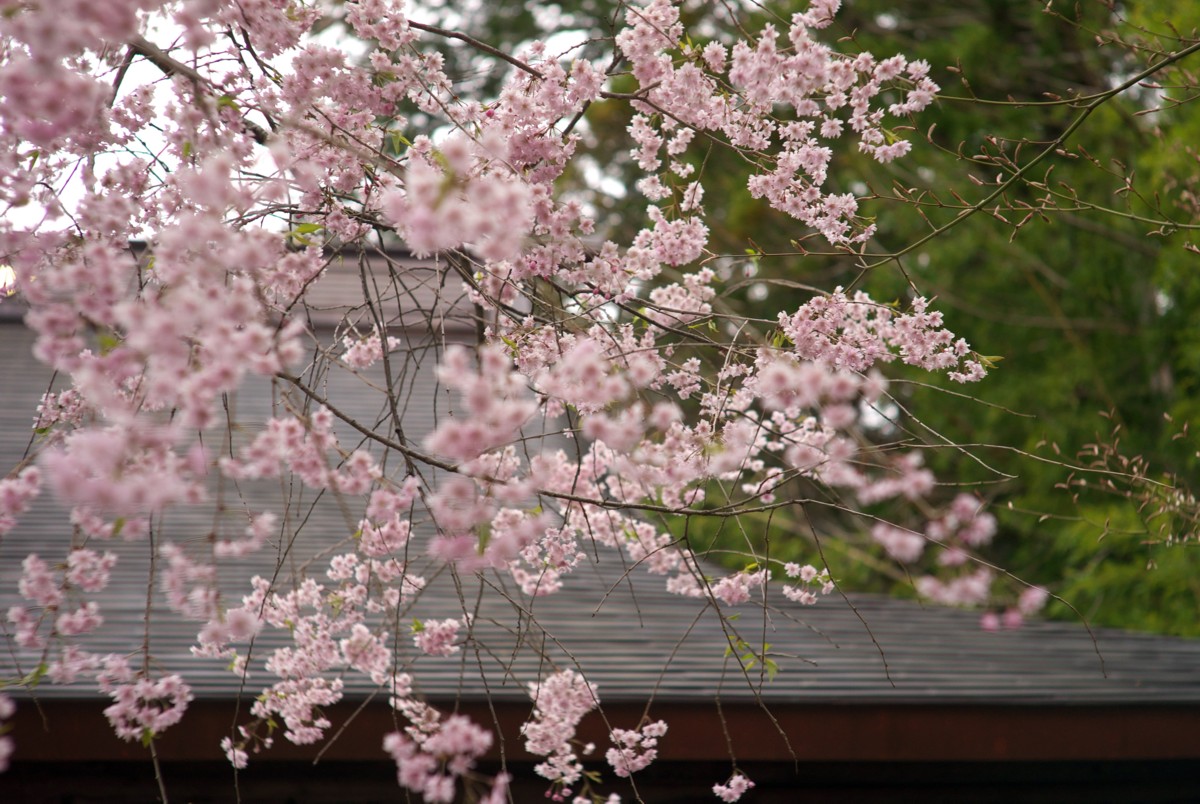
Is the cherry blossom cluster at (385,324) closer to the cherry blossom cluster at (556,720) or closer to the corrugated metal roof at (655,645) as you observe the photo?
the cherry blossom cluster at (556,720)

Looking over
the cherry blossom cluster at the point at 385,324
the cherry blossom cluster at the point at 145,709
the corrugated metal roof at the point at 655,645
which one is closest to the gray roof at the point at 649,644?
the corrugated metal roof at the point at 655,645

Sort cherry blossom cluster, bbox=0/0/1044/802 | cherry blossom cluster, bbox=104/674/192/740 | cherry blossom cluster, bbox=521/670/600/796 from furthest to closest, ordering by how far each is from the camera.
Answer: cherry blossom cluster, bbox=521/670/600/796 → cherry blossom cluster, bbox=104/674/192/740 → cherry blossom cluster, bbox=0/0/1044/802

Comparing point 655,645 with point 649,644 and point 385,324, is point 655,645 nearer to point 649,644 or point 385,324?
point 649,644

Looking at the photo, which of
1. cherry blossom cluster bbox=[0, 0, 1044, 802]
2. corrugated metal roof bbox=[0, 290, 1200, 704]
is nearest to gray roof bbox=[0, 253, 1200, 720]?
corrugated metal roof bbox=[0, 290, 1200, 704]

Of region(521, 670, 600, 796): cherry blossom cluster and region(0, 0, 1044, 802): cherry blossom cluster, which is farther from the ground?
region(0, 0, 1044, 802): cherry blossom cluster

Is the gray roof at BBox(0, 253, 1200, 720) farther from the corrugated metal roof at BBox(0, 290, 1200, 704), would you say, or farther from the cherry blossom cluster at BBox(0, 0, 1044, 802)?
the cherry blossom cluster at BBox(0, 0, 1044, 802)

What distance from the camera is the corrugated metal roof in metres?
3.07

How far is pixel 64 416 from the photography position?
229cm

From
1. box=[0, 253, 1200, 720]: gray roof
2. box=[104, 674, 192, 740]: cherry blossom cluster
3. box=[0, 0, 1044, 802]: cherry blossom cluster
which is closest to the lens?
box=[0, 0, 1044, 802]: cherry blossom cluster

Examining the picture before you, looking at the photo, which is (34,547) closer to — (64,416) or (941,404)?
(64,416)

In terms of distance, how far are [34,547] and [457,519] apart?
2.98m

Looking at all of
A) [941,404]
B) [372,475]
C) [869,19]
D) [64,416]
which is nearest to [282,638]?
[64,416]

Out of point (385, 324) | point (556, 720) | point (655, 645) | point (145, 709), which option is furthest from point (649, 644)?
point (145, 709)

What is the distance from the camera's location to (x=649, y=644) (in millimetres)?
3592
